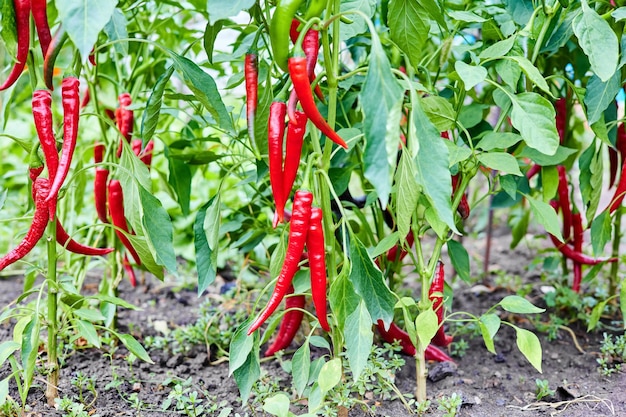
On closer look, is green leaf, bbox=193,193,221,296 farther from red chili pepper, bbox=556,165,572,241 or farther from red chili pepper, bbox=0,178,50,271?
red chili pepper, bbox=556,165,572,241

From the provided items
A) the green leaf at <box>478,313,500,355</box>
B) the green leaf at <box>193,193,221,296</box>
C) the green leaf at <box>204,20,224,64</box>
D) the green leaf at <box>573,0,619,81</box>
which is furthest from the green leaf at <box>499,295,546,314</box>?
the green leaf at <box>204,20,224,64</box>

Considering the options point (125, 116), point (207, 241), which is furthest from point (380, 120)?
point (125, 116)

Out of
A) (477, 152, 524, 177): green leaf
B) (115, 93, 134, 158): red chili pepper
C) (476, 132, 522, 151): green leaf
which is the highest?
(115, 93, 134, 158): red chili pepper

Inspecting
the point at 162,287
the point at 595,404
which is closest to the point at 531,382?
the point at 595,404

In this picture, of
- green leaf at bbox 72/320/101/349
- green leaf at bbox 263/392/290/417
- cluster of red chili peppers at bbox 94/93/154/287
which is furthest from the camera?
cluster of red chili peppers at bbox 94/93/154/287

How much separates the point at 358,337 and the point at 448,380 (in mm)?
624

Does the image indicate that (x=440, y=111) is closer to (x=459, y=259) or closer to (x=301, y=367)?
(x=459, y=259)

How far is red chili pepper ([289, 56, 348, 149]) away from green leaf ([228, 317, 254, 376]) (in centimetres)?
53

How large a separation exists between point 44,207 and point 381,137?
777 millimetres

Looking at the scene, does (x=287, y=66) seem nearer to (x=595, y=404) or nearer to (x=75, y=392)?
(x=75, y=392)

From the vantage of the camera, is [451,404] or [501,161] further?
[451,404]

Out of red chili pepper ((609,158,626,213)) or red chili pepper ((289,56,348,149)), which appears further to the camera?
red chili pepper ((609,158,626,213))

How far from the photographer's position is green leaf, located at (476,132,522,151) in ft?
4.76

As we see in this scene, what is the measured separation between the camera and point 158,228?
1442 mm
